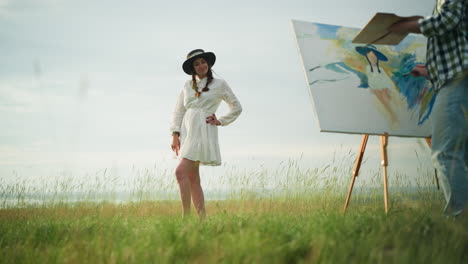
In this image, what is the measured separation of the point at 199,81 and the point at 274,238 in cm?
199

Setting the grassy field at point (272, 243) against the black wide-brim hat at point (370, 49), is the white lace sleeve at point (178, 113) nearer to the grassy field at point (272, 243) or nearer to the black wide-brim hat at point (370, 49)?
the grassy field at point (272, 243)

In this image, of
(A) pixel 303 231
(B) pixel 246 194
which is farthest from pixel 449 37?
(B) pixel 246 194

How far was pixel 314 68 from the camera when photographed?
3463mm

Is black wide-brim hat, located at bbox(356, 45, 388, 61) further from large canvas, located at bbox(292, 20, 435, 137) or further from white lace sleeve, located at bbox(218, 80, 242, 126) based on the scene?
white lace sleeve, located at bbox(218, 80, 242, 126)

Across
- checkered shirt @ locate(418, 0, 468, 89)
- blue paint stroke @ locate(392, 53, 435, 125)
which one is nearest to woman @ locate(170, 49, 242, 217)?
blue paint stroke @ locate(392, 53, 435, 125)

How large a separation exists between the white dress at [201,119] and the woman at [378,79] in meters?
1.28

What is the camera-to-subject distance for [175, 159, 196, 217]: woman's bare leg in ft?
10.8

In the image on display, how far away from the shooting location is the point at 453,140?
7.47 ft

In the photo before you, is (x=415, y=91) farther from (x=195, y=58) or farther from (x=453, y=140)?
(x=195, y=58)

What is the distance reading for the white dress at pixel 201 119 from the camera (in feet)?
11.0

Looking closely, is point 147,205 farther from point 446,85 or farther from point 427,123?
point 446,85

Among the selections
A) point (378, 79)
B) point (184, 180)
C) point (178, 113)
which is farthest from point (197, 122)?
point (378, 79)

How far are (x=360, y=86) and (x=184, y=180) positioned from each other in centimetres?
183

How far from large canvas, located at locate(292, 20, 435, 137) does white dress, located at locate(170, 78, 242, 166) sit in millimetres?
782
